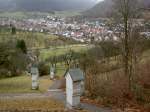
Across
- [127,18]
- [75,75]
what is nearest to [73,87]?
[75,75]

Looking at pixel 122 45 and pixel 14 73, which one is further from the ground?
pixel 122 45

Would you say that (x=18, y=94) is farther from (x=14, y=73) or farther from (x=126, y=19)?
(x=14, y=73)

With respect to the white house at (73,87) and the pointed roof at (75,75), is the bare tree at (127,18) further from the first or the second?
the white house at (73,87)

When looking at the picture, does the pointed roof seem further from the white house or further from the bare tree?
the bare tree

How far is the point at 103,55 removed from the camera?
55.7 metres

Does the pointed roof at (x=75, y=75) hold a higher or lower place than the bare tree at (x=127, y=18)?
lower

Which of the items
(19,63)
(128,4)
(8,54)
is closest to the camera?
(128,4)

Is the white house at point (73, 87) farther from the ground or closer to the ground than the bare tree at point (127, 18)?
closer to the ground

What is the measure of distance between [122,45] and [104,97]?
5.30 m

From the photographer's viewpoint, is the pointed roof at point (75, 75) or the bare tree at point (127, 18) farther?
the bare tree at point (127, 18)

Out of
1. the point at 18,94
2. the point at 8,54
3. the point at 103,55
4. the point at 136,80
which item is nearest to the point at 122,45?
the point at 136,80

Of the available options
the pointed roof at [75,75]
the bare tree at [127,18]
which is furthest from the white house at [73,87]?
the bare tree at [127,18]

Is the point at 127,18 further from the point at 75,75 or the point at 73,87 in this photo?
the point at 73,87

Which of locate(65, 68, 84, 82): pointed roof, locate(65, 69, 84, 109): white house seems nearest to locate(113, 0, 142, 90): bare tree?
locate(65, 68, 84, 82): pointed roof
